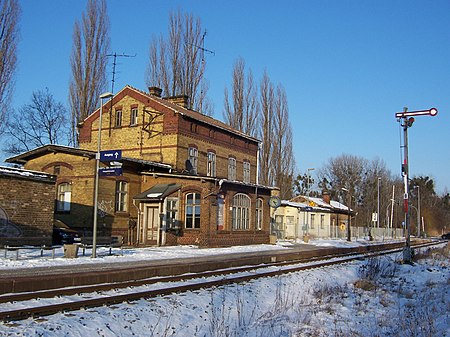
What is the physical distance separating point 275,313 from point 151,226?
18296mm

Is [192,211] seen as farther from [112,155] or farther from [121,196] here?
[112,155]

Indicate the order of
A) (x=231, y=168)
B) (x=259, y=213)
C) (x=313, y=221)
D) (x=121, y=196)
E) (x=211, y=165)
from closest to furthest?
1. (x=121, y=196)
2. (x=259, y=213)
3. (x=211, y=165)
4. (x=231, y=168)
5. (x=313, y=221)

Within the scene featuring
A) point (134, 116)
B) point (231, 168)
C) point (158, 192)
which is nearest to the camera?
point (158, 192)

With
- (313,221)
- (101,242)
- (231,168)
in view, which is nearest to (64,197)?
(101,242)

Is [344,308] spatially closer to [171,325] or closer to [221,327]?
[221,327]

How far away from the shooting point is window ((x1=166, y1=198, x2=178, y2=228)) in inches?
1077

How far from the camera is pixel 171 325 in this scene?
8891 millimetres

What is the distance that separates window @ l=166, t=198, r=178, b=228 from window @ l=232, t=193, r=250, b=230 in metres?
4.61

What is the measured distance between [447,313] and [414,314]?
79 centimetres

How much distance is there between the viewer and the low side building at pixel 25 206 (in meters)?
20.7

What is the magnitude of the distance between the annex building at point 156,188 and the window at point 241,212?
66 mm

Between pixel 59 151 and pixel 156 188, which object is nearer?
pixel 156 188

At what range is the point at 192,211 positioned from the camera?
92.5 feet

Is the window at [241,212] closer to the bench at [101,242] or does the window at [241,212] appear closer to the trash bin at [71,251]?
the bench at [101,242]
